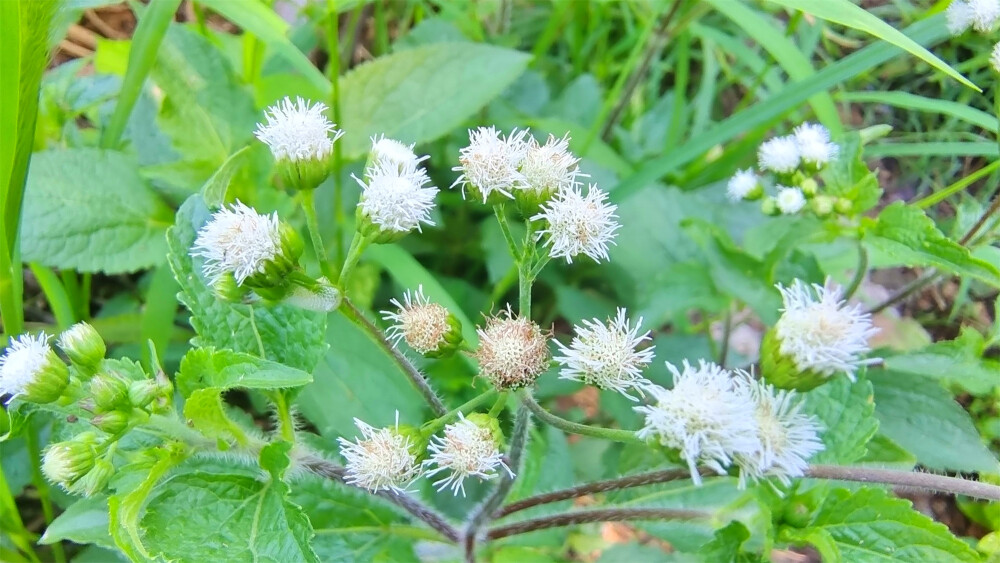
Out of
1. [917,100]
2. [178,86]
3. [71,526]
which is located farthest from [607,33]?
[71,526]

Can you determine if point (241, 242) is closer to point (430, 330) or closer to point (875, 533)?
point (430, 330)

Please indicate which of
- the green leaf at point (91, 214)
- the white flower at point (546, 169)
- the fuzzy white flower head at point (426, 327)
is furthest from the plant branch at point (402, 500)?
the green leaf at point (91, 214)

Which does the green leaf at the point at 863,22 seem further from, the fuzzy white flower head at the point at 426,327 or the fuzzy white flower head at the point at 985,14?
the fuzzy white flower head at the point at 426,327

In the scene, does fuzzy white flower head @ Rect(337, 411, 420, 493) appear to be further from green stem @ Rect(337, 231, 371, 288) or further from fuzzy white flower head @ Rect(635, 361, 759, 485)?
fuzzy white flower head @ Rect(635, 361, 759, 485)

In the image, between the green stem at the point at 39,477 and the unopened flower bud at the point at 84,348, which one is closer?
the unopened flower bud at the point at 84,348

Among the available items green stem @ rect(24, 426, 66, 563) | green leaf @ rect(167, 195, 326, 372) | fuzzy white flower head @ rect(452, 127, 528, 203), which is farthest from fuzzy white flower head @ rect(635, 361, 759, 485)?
green stem @ rect(24, 426, 66, 563)

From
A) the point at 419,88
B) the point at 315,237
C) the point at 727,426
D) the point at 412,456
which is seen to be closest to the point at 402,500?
the point at 412,456
